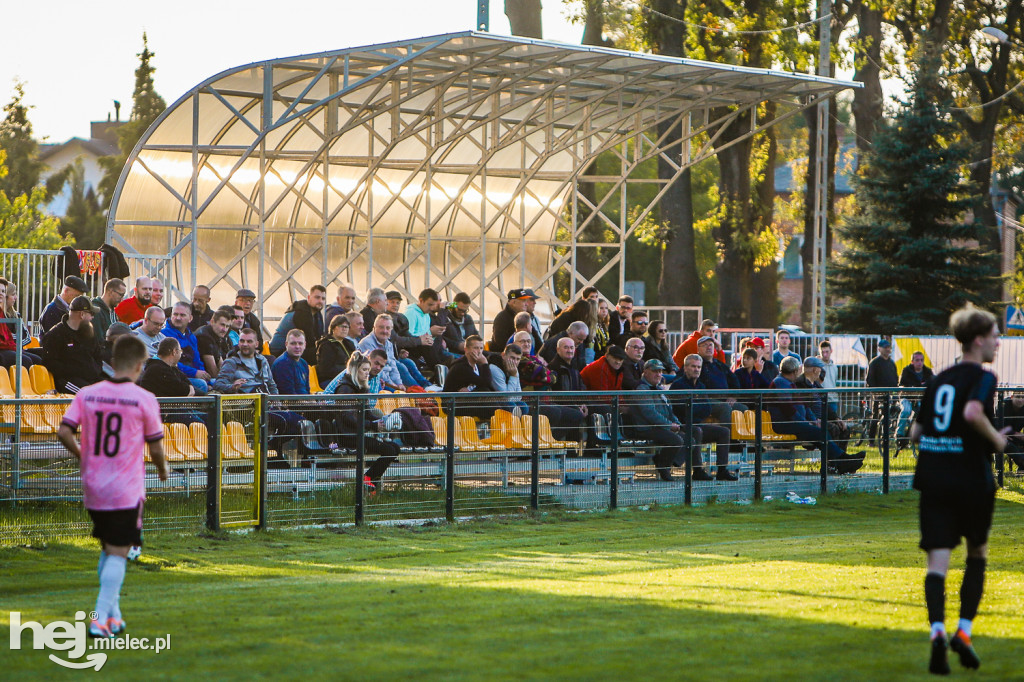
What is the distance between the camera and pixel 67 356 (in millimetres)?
14086

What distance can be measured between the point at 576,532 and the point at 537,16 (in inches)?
1045

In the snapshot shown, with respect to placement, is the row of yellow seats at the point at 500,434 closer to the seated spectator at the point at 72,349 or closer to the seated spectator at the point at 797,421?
the seated spectator at the point at 797,421

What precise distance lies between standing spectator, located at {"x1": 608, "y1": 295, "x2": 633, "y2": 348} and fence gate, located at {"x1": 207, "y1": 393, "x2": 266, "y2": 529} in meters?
8.40

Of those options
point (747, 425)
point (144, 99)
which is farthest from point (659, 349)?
point (144, 99)

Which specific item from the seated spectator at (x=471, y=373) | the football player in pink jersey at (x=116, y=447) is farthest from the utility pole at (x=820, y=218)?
the football player in pink jersey at (x=116, y=447)

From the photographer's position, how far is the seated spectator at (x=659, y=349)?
18359mm

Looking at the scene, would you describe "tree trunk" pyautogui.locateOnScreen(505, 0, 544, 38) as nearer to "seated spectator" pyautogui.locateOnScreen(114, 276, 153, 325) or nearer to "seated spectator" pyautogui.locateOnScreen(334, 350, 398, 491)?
"seated spectator" pyautogui.locateOnScreen(114, 276, 153, 325)

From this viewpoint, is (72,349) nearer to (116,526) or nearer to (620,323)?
(116,526)

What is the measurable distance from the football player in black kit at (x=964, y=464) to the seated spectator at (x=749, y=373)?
10249 millimetres

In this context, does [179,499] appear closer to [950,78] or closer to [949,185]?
[949,185]

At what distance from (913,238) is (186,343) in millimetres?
23745

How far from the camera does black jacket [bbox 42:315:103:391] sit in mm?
14055

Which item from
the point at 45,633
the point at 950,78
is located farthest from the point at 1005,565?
the point at 950,78

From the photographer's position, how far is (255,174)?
98.8ft
